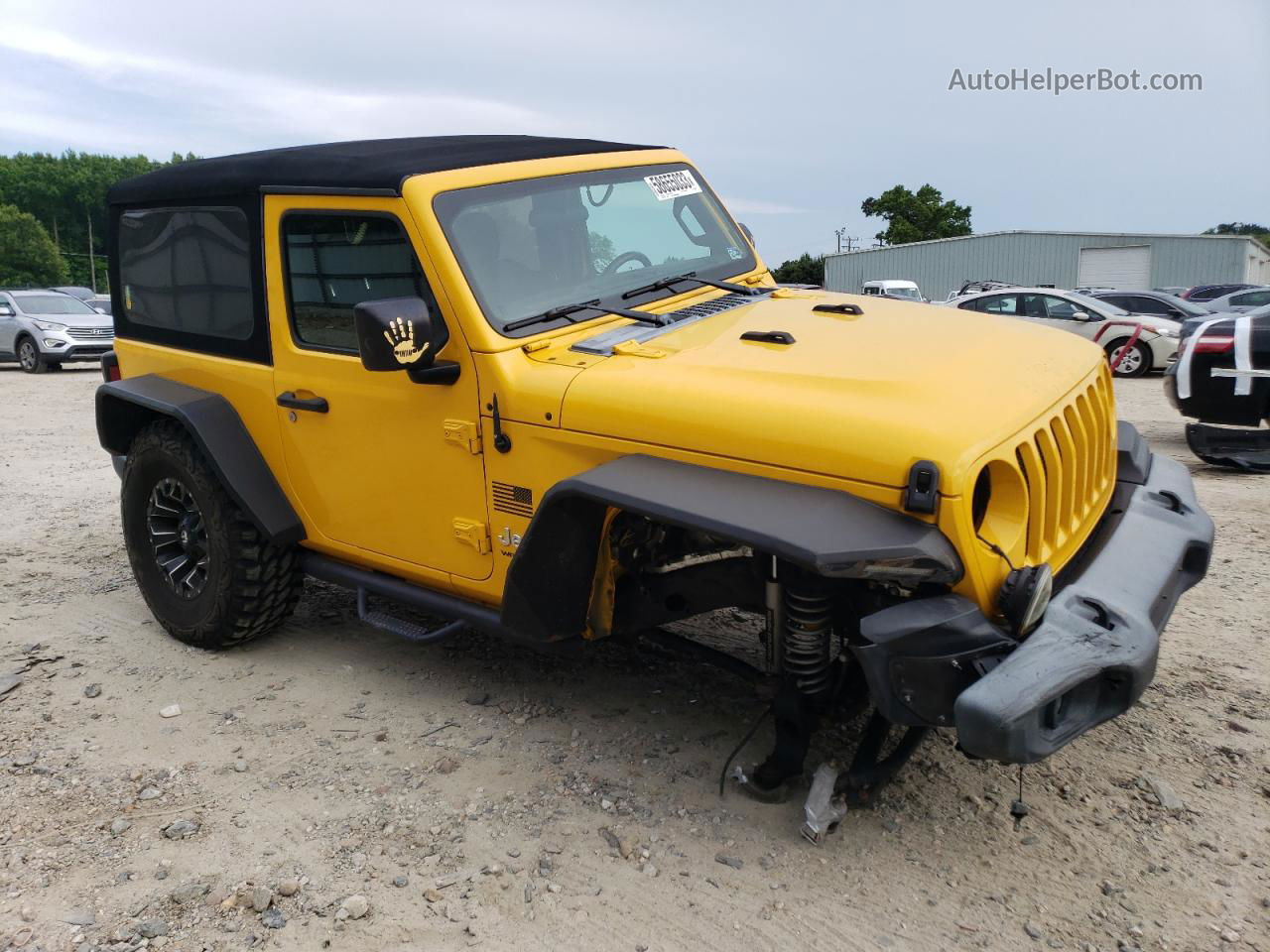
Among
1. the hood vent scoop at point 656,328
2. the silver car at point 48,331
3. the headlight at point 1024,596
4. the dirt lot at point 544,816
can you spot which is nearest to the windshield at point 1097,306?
the dirt lot at point 544,816

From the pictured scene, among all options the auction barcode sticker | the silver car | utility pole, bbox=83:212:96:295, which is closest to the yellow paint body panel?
the auction barcode sticker

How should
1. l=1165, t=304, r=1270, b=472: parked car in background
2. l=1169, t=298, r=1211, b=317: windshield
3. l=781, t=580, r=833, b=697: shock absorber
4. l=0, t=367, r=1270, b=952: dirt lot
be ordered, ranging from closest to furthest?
1. l=0, t=367, r=1270, b=952: dirt lot
2. l=781, t=580, r=833, b=697: shock absorber
3. l=1165, t=304, r=1270, b=472: parked car in background
4. l=1169, t=298, r=1211, b=317: windshield

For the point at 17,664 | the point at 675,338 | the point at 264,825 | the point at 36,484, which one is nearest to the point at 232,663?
the point at 17,664

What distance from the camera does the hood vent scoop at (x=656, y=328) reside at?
337 cm

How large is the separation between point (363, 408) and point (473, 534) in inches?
25.9

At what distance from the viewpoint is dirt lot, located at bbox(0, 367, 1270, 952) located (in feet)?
9.02

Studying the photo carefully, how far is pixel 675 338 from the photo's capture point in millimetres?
3439

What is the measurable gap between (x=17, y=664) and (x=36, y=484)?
4.04 metres

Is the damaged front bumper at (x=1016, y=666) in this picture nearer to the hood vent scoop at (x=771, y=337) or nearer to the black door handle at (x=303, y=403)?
the hood vent scoop at (x=771, y=337)

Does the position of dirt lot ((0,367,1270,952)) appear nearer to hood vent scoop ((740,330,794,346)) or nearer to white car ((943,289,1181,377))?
hood vent scoop ((740,330,794,346))

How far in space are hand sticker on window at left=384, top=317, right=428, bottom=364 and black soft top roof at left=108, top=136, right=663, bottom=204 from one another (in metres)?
0.61

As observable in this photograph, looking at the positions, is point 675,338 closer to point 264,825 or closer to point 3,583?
point 264,825

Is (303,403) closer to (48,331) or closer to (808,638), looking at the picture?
(808,638)

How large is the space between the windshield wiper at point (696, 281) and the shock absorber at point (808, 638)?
4.69 ft
